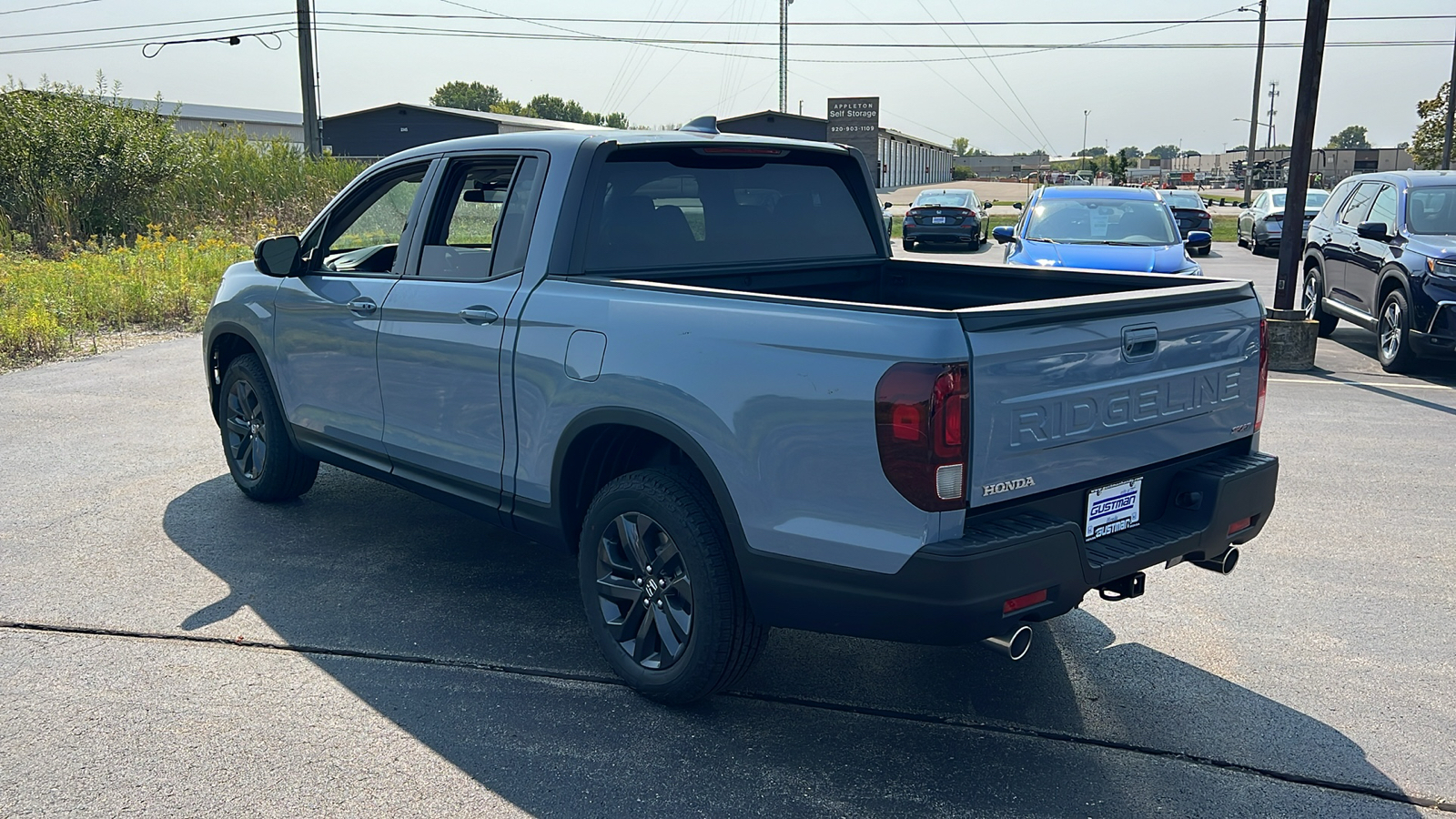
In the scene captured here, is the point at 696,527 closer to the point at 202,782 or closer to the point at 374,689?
the point at 374,689

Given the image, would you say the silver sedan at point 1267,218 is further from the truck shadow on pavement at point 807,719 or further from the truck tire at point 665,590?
the truck tire at point 665,590

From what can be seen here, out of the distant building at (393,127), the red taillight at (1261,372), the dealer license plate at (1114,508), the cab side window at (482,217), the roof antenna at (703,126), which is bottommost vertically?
the dealer license plate at (1114,508)

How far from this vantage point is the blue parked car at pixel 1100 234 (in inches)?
468

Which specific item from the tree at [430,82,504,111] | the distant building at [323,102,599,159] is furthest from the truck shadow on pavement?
the tree at [430,82,504,111]

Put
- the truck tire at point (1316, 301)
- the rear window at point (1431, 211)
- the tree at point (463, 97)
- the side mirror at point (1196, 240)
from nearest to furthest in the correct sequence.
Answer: the rear window at point (1431, 211)
the side mirror at point (1196, 240)
the truck tire at point (1316, 301)
the tree at point (463, 97)

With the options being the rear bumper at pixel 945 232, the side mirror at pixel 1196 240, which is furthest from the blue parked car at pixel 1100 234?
the rear bumper at pixel 945 232

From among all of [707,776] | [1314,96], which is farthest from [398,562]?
[1314,96]

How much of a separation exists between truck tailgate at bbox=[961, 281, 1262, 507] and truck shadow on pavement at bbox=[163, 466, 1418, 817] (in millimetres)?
898

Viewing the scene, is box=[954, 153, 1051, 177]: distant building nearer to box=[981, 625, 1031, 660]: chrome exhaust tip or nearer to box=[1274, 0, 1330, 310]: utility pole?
box=[1274, 0, 1330, 310]: utility pole

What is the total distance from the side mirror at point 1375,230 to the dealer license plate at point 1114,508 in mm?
9424

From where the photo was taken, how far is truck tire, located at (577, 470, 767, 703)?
12.0 ft

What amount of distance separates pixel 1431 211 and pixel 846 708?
10.2 metres

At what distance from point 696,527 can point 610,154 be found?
161cm

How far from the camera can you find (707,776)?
3502mm
